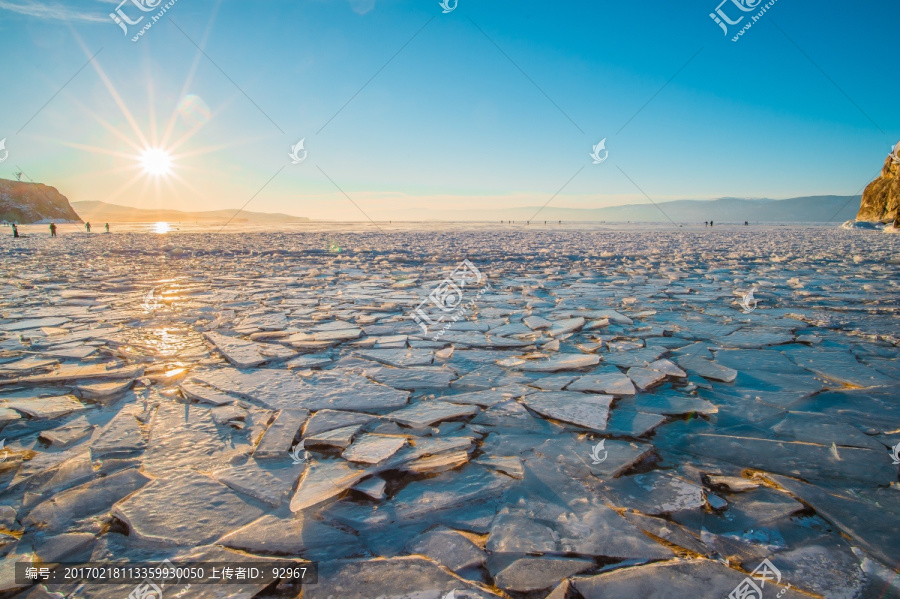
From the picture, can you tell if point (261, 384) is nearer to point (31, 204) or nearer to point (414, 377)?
point (414, 377)

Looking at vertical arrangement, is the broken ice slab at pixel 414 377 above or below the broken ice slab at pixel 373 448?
above

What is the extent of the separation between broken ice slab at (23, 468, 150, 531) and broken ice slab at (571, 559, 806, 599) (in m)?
1.55

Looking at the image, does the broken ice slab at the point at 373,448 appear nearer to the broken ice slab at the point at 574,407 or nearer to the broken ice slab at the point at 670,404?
the broken ice slab at the point at 574,407

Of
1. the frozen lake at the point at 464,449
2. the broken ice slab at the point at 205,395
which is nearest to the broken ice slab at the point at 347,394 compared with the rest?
the frozen lake at the point at 464,449

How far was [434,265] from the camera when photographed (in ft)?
28.2

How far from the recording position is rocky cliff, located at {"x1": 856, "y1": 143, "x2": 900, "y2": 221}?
26281 mm

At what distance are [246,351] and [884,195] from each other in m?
39.1

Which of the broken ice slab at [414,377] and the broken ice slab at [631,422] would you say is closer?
the broken ice slab at [631,422]

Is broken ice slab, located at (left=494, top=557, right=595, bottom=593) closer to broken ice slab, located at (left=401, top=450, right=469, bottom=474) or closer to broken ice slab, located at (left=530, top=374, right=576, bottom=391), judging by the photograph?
broken ice slab, located at (left=401, top=450, right=469, bottom=474)

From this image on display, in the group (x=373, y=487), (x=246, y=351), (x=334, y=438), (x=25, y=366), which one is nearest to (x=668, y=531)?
(x=373, y=487)

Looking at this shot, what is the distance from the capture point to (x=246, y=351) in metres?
3.04

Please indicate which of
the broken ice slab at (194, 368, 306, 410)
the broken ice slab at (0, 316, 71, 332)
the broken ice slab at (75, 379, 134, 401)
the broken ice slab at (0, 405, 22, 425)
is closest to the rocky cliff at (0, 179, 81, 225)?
the broken ice slab at (0, 316, 71, 332)

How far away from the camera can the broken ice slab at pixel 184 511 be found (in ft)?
4.41

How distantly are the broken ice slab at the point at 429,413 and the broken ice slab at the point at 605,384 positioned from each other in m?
0.65
